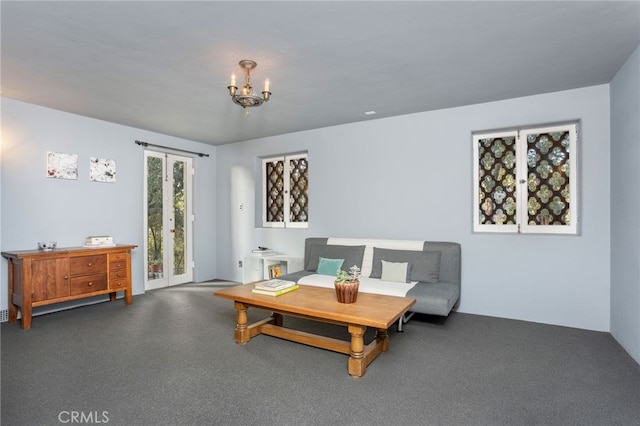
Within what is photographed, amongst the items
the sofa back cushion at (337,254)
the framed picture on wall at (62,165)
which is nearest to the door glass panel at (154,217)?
the framed picture on wall at (62,165)

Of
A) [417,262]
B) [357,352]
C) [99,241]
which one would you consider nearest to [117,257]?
[99,241]

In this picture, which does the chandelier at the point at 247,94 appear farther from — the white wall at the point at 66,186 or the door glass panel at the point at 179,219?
the door glass panel at the point at 179,219

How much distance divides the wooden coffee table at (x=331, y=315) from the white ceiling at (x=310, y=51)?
1.94 m

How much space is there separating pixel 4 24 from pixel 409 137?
148 inches

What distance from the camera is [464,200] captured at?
12.9 ft

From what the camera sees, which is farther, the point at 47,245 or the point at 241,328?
the point at 47,245

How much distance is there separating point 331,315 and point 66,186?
147 inches

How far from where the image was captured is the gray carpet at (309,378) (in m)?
1.96

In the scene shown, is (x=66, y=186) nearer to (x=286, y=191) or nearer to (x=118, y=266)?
(x=118, y=266)

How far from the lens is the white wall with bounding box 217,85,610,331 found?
3.33 meters

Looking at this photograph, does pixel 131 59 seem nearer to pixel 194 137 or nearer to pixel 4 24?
pixel 4 24

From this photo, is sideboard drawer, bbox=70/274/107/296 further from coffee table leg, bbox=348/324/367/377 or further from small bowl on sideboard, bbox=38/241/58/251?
coffee table leg, bbox=348/324/367/377

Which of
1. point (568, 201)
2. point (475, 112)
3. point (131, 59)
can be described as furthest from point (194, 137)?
point (568, 201)

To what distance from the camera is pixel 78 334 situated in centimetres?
329
